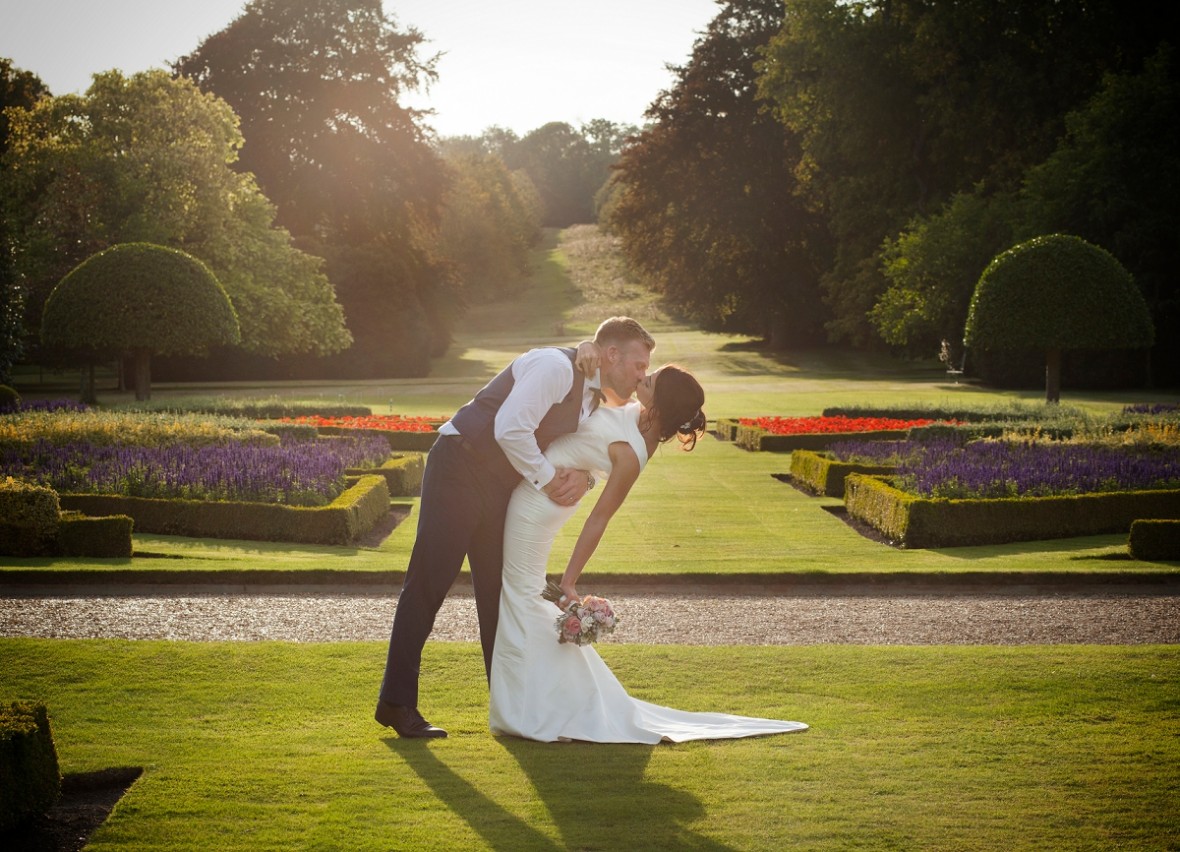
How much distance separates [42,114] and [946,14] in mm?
28960

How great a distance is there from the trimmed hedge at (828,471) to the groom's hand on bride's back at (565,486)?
10.4 meters

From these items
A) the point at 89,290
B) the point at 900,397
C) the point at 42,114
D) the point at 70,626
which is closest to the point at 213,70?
the point at 42,114

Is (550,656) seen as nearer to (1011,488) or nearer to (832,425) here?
(1011,488)

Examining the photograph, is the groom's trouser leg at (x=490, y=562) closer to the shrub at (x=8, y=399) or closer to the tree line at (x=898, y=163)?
the shrub at (x=8, y=399)

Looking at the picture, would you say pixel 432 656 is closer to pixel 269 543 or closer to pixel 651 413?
pixel 651 413

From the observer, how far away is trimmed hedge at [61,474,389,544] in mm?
11617

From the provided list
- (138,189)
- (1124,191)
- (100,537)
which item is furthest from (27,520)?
(1124,191)

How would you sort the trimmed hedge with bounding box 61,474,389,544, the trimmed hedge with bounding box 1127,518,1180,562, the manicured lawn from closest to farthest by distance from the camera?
the manicured lawn
the trimmed hedge with bounding box 1127,518,1180,562
the trimmed hedge with bounding box 61,474,389,544

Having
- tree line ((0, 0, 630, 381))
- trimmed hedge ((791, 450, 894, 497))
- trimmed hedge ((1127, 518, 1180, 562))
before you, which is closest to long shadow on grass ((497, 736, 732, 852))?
trimmed hedge ((1127, 518, 1180, 562))

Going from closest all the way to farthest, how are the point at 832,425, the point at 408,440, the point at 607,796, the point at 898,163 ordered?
the point at 607,796, the point at 408,440, the point at 832,425, the point at 898,163

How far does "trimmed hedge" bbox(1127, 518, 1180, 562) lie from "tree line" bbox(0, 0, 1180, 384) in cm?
2467

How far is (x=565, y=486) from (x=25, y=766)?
2305 millimetres

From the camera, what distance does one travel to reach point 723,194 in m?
50.8

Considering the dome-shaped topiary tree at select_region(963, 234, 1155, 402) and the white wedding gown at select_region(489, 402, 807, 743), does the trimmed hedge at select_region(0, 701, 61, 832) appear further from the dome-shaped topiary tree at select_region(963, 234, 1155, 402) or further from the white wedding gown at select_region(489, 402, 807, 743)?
the dome-shaped topiary tree at select_region(963, 234, 1155, 402)
